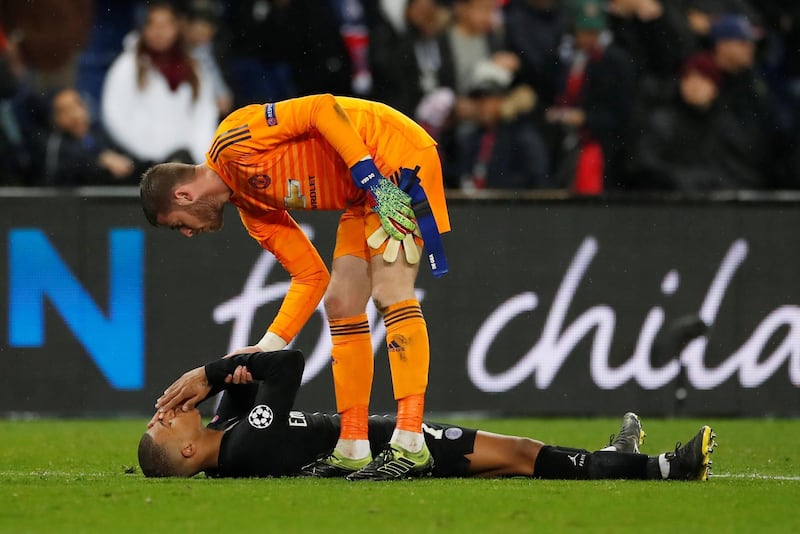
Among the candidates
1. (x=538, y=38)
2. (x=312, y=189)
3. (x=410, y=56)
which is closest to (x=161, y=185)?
(x=312, y=189)

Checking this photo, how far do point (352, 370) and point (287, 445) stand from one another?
0.50m

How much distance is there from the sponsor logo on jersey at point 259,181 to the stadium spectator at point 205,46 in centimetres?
539

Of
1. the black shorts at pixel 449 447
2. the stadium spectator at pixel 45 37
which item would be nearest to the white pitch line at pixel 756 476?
the black shorts at pixel 449 447

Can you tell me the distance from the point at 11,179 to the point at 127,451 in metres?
3.96

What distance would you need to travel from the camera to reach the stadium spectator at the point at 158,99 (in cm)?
1141

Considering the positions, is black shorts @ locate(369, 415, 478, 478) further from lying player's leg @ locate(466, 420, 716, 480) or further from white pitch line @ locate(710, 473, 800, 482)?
white pitch line @ locate(710, 473, 800, 482)

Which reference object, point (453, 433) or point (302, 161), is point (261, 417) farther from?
point (302, 161)

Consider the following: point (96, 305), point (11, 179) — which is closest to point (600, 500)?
point (96, 305)

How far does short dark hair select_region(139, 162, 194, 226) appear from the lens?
6.35m

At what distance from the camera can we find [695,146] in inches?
450

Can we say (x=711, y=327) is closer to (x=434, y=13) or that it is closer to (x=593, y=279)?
(x=593, y=279)

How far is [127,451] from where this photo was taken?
8039 millimetres

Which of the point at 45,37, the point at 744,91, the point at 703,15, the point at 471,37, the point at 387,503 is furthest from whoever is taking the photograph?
the point at 703,15

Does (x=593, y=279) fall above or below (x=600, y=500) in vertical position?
above
